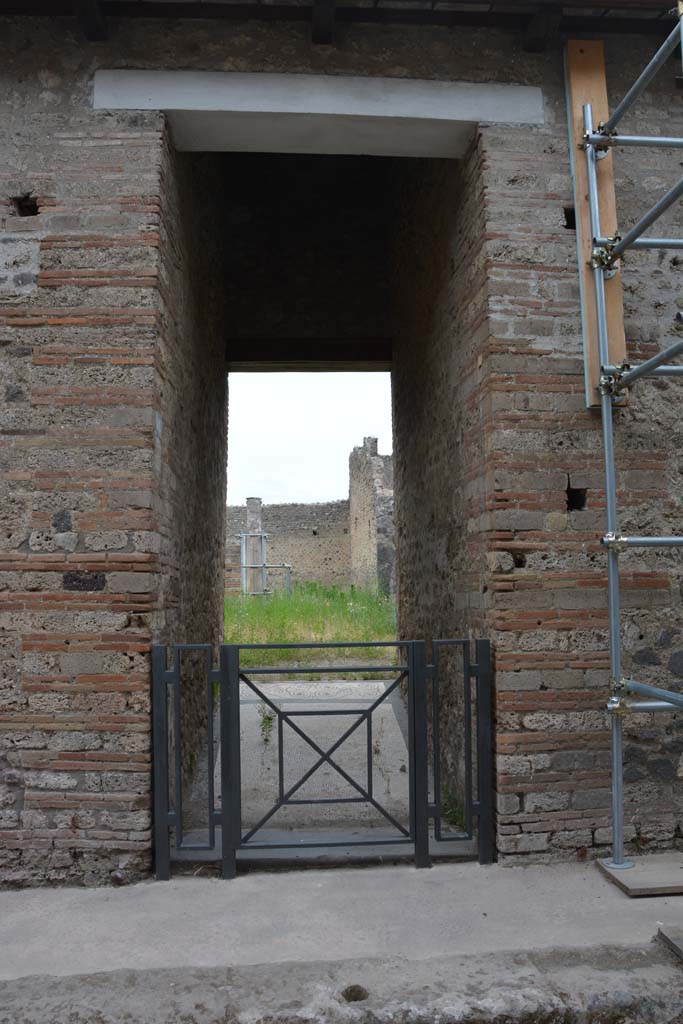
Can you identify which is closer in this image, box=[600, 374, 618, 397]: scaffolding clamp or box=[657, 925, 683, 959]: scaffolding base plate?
box=[657, 925, 683, 959]: scaffolding base plate

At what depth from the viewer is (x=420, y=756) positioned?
3.83 meters

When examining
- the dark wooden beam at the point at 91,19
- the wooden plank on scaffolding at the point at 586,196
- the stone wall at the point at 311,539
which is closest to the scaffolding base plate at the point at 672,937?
the wooden plank on scaffolding at the point at 586,196

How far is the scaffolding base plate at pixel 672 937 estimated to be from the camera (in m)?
2.86

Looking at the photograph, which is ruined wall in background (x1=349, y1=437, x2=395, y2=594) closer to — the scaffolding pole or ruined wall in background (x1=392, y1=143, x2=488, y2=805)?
ruined wall in background (x1=392, y1=143, x2=488, y2=805)

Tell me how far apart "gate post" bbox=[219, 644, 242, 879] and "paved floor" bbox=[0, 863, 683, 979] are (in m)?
0.14

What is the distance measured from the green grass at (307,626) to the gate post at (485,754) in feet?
16.5

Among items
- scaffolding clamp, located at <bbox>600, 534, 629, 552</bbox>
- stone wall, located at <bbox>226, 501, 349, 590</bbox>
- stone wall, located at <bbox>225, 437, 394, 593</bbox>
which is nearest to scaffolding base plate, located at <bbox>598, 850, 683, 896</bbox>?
scaffolding clamp, located at <bbox>600, 534, 629, 552</bbox>

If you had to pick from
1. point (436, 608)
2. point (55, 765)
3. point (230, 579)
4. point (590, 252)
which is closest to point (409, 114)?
point (590, 252)

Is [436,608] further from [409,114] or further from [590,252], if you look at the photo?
[409,114]

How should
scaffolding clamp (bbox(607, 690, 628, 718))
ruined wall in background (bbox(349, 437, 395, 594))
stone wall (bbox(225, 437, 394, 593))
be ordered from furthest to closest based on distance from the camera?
1. stone wall (bbox(225, 437, 394, 593))
2. ruined wall in background (bbox(349, 437, 395, 594))
3. scaffolding clamp (bbox(607, 690, 628, 718))

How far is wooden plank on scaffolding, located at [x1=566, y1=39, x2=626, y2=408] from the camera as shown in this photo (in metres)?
3.92

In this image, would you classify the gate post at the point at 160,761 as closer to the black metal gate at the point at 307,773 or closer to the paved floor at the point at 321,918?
the black metal gate at the point at 307,773

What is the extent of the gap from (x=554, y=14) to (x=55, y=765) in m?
4.51

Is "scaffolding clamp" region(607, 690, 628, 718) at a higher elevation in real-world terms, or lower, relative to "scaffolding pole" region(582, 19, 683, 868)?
lower
